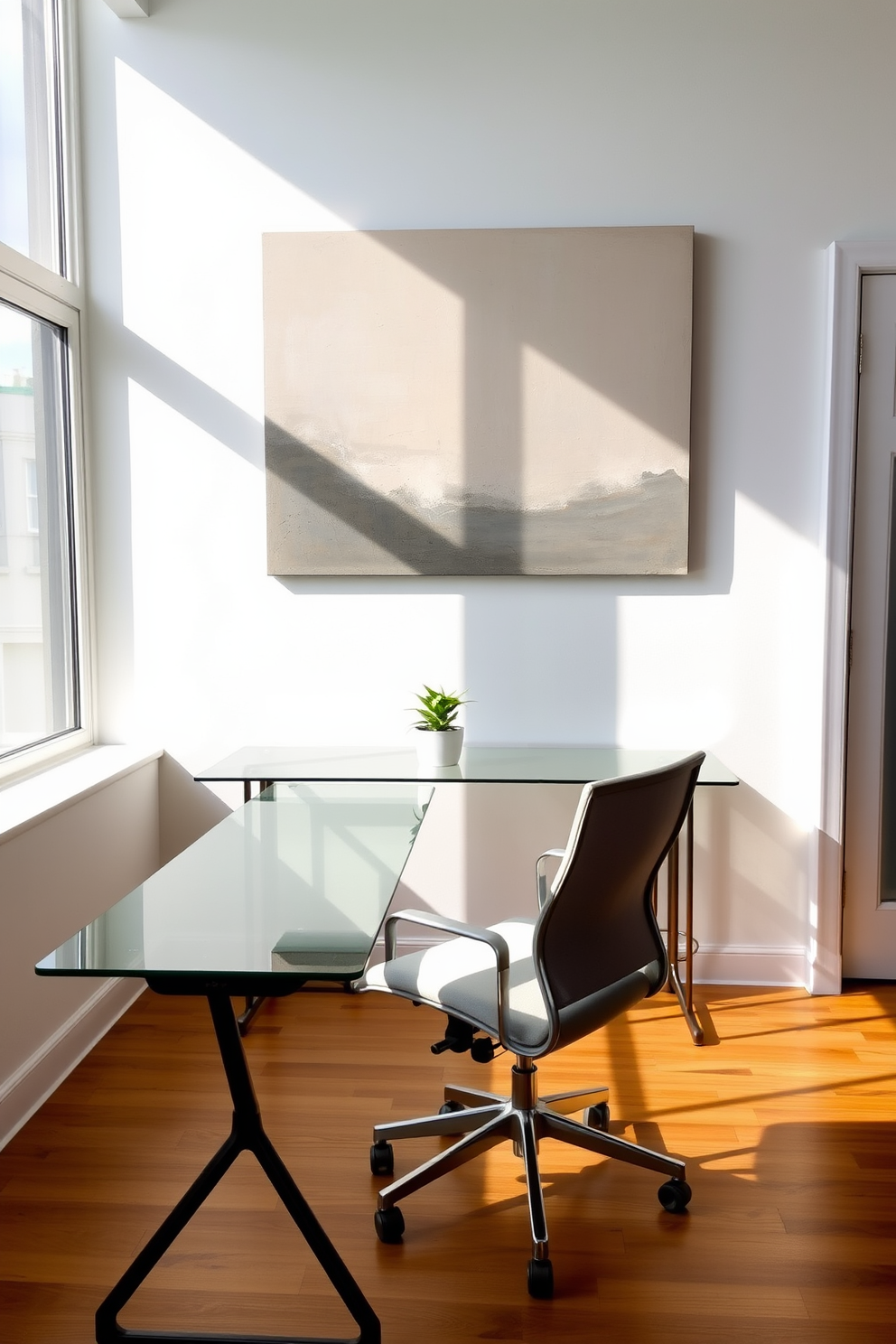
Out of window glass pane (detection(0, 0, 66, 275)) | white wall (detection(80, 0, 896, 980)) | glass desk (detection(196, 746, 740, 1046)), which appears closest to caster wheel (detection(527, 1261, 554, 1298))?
glass desk (detection(196, 746, 740, 1046))

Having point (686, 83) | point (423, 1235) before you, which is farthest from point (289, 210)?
point (423, 1235)

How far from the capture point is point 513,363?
3297 mm

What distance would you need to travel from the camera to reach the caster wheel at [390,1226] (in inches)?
83.1

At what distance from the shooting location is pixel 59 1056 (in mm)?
2803

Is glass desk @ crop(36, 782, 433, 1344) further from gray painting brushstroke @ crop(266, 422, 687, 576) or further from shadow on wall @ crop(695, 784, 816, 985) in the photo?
shadow on wall @ crop(695, 784, 816, 985)

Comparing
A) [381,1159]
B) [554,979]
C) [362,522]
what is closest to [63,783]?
[362,522]

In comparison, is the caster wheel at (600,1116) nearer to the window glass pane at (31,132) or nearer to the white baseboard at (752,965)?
the white baseboard at (752,965)

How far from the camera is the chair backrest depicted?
1.90 m

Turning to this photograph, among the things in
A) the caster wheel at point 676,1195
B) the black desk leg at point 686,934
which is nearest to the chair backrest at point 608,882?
the caster wheel at point 676,1195

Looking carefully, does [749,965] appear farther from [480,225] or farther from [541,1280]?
[480,225]

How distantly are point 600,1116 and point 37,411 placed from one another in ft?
8.29

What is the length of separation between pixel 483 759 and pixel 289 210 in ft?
6.02

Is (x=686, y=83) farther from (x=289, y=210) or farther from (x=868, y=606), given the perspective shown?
(x=868, y=606)

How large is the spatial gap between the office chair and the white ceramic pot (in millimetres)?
724
